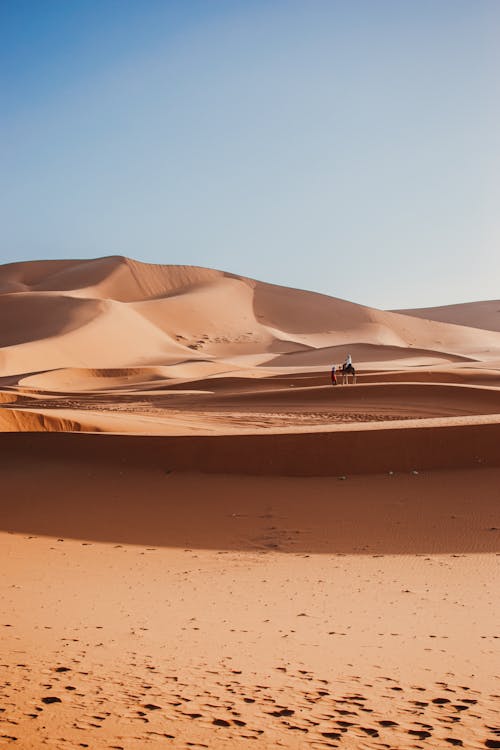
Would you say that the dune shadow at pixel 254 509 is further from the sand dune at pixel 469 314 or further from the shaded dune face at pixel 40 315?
the sand dune at pixel 469 314

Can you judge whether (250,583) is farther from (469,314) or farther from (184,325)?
(469,314)

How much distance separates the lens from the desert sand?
128 inches

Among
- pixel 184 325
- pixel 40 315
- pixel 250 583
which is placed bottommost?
pixel 250 583

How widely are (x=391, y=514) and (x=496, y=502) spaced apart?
1300mm

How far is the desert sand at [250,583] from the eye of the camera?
325 centimetres

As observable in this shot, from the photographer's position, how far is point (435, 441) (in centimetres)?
1141

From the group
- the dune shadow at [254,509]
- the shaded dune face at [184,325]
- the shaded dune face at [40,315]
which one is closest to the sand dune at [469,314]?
the shaded dune face at [184,325]

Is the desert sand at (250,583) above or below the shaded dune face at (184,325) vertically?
below

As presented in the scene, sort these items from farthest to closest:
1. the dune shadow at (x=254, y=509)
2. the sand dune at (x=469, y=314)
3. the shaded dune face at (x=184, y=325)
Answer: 1. the sand dune at (x=469, y=314)
2. the shaded dune face at (x=184, y=325)
3. the dune shadow at (x=254, y=509)

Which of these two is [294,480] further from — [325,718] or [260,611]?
[325,718]

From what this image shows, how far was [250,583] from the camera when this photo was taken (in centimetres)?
616

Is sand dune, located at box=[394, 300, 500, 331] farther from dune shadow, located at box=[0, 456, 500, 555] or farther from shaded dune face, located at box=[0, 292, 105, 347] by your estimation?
dune shadow, located at box=[0, 456, 500, 555]

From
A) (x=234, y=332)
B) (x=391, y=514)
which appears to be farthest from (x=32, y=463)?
(x=234, y=332)

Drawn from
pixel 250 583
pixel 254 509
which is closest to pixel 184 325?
pixel 254 509
